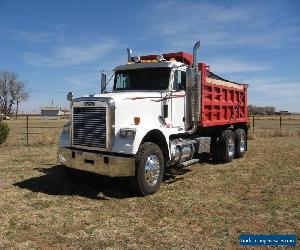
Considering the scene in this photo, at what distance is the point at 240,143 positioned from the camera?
13609mm

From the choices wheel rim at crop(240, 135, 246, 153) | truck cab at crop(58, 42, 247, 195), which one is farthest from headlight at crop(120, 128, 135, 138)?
wheel rim at crop(240, 135, 246, 153)

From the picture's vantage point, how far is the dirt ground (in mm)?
5523

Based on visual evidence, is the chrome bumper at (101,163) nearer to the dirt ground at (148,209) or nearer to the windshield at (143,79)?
the dirt ground at (148,209)

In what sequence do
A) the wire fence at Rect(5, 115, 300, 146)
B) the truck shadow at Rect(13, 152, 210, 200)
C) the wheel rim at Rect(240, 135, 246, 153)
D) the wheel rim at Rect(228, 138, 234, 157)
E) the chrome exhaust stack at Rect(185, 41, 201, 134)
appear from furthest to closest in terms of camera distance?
the wire fence at Rect(5, 115, 300, 146) < the wheel rim at Rect(240, 135, 246, 153) < the wheel rim at Rect(228, 138, 234, 157) < the chrome exhaust stack at Rect(185, 41, 201, 134) < the truck shadow at Rect(13, 152, 210, 200)

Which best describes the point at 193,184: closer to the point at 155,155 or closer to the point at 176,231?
the point at 155,155

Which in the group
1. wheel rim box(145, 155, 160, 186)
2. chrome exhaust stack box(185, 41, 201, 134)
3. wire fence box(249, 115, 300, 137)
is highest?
chrome exhaust stack box(185, 41, 201, 134)

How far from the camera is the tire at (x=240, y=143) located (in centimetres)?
1348

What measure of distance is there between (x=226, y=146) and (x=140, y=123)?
16.3 feet

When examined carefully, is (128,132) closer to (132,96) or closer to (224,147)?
(132,96)

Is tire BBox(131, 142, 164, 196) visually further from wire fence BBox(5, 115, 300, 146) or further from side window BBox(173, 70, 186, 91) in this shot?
wire fence BBox(5, 115, 300, 146)

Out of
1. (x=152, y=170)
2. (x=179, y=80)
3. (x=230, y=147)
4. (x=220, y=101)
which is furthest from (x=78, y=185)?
(x=230, y=147)

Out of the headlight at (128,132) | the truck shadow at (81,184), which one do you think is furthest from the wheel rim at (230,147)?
the headlight at (128,132)

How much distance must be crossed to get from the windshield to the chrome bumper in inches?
98.3

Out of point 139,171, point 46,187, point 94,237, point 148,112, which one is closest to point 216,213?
point 139,171
